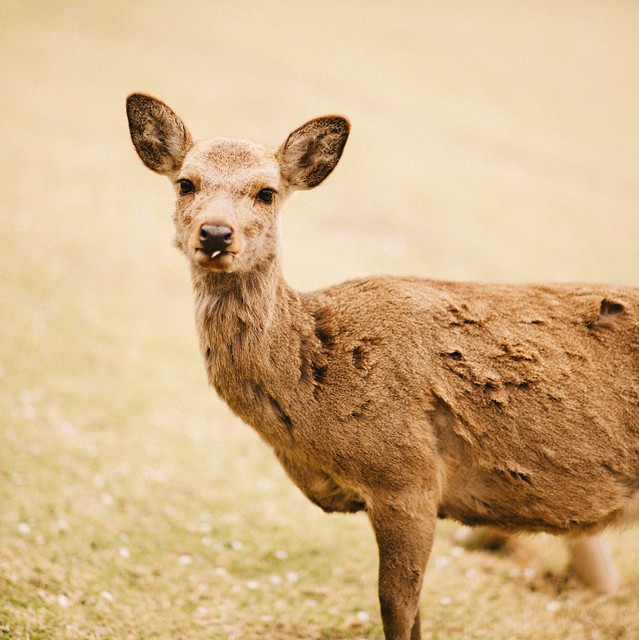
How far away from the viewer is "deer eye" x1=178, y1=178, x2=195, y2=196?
4.26 metres

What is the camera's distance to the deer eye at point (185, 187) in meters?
4.26

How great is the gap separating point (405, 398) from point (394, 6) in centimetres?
2717

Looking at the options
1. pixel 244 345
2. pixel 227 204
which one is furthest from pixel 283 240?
pixel 227 204

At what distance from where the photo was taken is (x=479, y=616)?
584 centimetres

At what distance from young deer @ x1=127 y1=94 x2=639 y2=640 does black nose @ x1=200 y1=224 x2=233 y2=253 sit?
0.22 metres

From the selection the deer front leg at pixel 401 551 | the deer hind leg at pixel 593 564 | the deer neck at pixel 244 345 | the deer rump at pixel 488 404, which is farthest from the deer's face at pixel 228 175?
the deer hind leg at pixel 593 564

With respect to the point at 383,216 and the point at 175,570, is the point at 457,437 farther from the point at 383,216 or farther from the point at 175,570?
the point at 383,216

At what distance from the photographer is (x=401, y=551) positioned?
13.5 ft

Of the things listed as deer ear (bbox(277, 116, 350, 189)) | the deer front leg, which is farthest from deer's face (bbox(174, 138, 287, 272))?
the deer front leg

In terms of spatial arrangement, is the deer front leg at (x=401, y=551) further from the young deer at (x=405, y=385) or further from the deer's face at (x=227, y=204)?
the deer's face at (x=227, y=204)

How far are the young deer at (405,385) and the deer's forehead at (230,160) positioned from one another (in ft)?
0.04

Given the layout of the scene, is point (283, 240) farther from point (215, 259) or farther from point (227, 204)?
point (215, 259)

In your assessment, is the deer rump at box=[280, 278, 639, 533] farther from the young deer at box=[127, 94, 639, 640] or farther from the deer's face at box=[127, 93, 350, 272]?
the deer's face at box=[127, 93, 350, 272]

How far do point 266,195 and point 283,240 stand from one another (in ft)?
36.5
